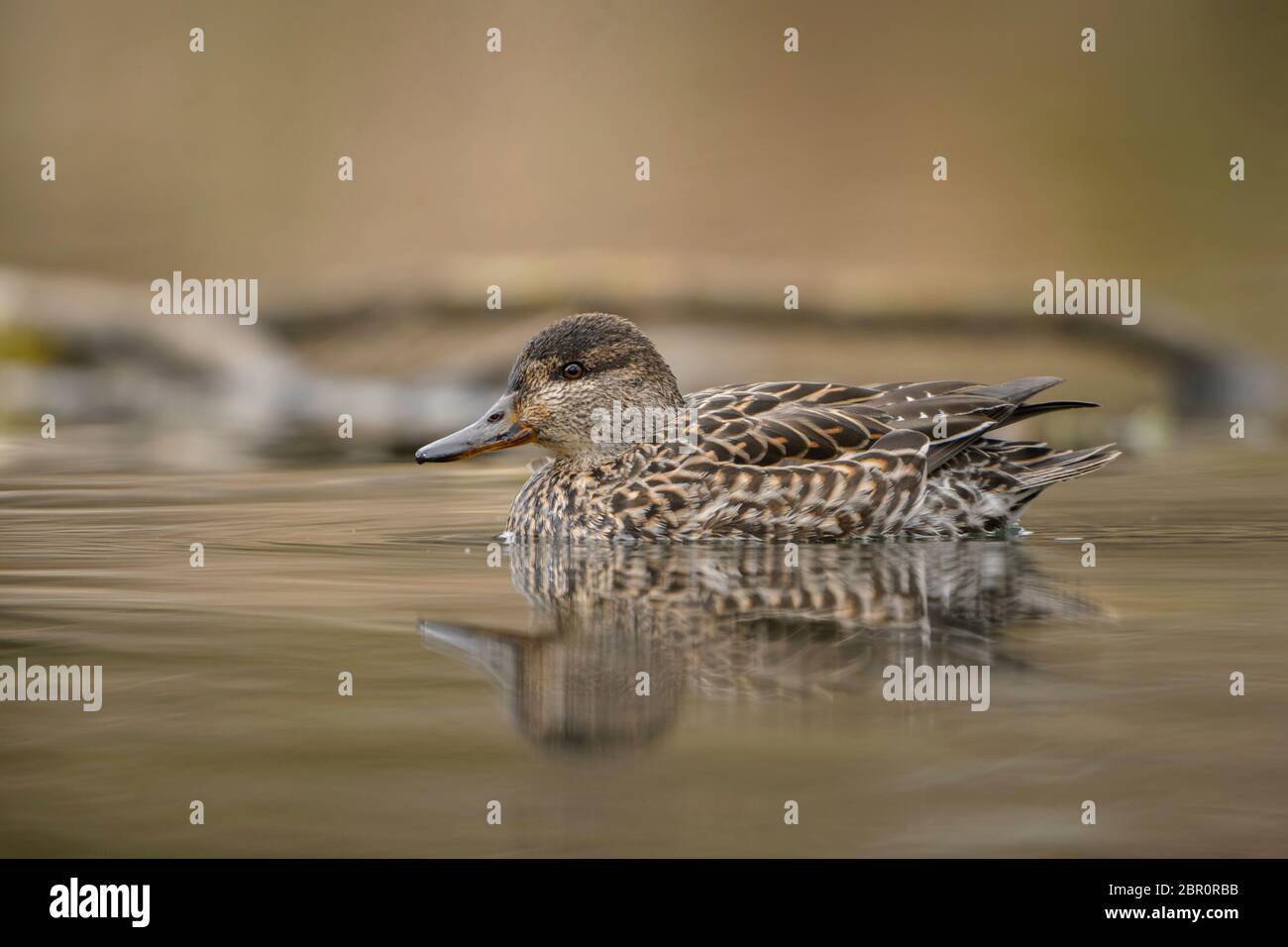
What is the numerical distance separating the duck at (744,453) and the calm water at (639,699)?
18 centimetres

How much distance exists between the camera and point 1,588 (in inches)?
195

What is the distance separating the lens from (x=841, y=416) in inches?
238

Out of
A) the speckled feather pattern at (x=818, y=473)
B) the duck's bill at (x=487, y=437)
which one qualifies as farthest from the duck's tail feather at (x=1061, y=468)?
the duck's bill at (x=487, y=437)

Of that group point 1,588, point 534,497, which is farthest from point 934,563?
point 1,588

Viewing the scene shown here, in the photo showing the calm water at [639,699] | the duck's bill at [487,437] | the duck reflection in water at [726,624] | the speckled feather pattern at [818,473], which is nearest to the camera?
the calm water at [639,699]

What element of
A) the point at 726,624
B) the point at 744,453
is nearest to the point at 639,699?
the point at 726,624

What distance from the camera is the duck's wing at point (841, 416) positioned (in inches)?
233

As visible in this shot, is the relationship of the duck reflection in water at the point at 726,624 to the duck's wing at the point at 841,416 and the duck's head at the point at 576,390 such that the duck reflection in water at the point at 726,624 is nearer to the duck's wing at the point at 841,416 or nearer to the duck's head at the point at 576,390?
the duck's wing at the point at 841,416

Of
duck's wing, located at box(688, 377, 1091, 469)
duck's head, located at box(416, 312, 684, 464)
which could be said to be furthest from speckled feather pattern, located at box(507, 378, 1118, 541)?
duck's head, located at box(416, 312, 684, 464)

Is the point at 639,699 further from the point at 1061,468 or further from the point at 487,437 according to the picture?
the point at 1061,468

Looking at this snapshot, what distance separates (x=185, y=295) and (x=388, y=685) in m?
11.3

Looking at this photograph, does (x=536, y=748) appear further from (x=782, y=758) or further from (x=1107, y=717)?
(x=1107, y=717)

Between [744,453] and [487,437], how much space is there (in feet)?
3.12

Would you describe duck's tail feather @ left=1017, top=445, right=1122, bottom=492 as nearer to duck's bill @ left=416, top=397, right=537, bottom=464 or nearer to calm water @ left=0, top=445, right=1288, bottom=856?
calm water @ left=0, top=445, right=1288, bottom=856
